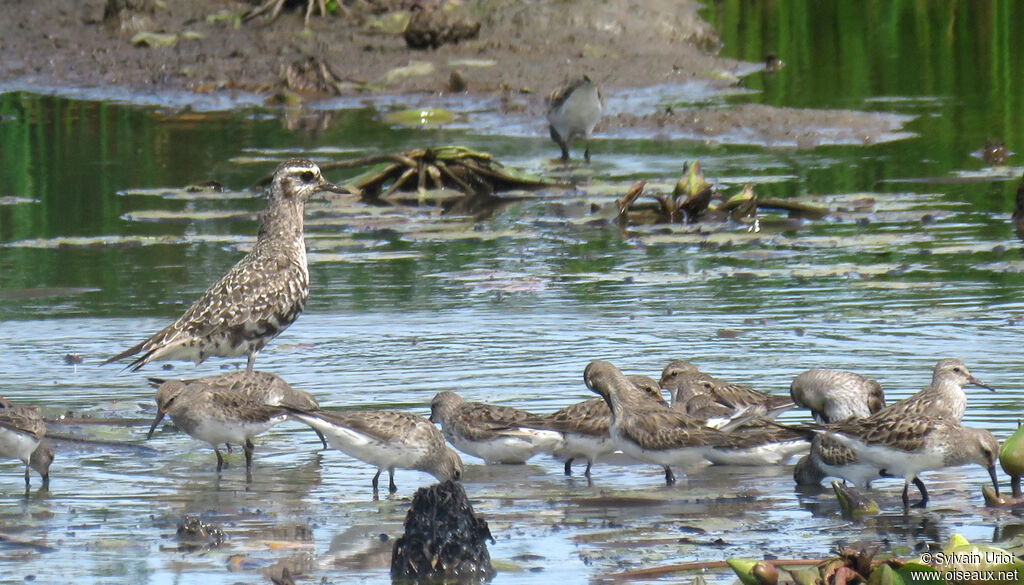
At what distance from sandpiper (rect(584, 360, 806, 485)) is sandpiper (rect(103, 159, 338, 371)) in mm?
2807

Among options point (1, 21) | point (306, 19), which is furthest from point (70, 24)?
point (306, 19)

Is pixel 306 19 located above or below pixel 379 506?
above

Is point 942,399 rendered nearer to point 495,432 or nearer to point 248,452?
point 495,432

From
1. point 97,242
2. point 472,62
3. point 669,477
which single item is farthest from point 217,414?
point 472,62

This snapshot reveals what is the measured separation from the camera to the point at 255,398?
9.31 m

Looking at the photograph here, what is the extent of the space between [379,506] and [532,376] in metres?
2.65

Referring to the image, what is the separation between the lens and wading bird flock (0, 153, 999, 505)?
793 cm

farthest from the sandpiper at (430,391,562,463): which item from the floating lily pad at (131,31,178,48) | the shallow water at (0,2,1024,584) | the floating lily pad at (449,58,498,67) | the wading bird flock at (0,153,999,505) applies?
the floating lily pad at (131,31,178,48)

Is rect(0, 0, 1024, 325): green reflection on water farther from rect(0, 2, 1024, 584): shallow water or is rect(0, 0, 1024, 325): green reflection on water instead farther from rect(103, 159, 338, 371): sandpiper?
rect(103, 159, 338, 371): sandpiper

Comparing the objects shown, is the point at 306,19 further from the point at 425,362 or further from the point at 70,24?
the point at 425,362

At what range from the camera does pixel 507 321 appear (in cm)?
1193

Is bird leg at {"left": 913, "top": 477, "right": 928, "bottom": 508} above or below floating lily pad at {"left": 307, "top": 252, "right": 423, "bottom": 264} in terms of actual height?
below

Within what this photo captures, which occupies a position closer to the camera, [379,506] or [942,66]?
[379,506]

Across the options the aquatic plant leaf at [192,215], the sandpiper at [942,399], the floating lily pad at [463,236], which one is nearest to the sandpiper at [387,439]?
the sandpiper at [942,399]
